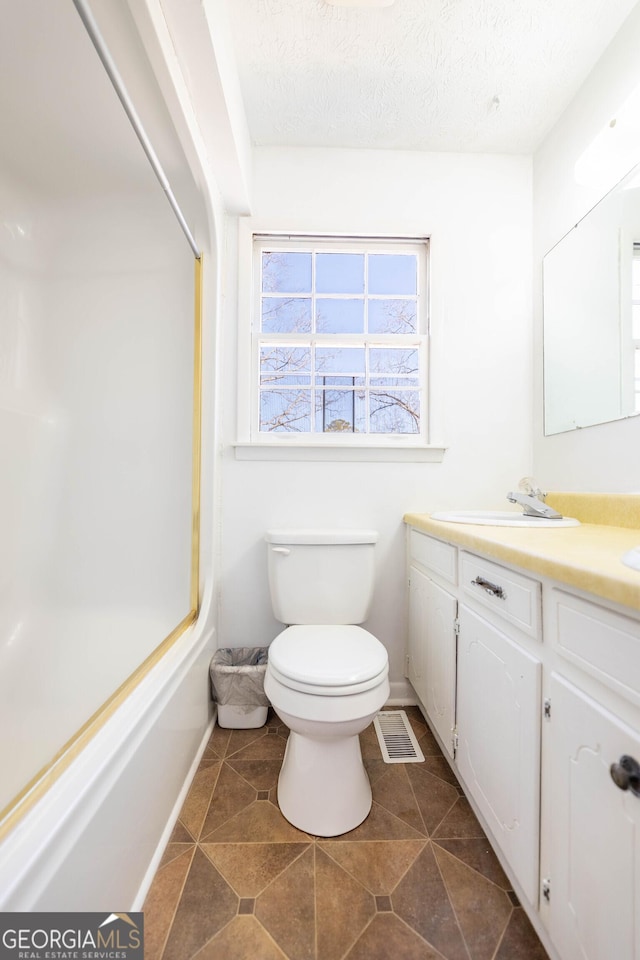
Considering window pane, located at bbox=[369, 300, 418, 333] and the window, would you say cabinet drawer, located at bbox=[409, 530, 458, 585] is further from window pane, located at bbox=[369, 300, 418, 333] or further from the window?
window pane, located at bbox=[369, 300, 418, 333]

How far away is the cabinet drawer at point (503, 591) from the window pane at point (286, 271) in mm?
1366

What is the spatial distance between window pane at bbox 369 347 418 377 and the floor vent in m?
1.44

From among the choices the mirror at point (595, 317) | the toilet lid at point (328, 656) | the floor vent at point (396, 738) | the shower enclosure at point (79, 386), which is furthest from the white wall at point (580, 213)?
the shower enclosure at point (79, 386)

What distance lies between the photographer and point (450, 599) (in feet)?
4.01

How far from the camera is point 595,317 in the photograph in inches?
54.7

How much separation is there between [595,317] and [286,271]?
4.08ft

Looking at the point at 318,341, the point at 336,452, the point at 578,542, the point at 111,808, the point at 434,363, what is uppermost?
the point at 318,341

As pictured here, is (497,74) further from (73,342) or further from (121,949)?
(121,949)

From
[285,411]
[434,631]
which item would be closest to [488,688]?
[434,631]

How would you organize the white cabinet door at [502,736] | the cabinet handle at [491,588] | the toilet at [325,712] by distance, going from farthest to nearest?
the toilet at [325,712] → the cabinet handle at [491,588] → the white cabinet door at [502,736]

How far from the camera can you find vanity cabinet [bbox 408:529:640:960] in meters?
0.58

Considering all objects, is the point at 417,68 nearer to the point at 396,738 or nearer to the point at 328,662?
the point at 328,662

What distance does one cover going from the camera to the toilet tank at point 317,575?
150cm

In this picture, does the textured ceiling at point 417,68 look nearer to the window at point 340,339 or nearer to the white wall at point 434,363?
the white wall at point 434,363
